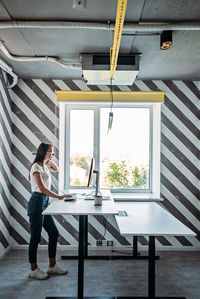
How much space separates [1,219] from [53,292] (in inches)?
54.1

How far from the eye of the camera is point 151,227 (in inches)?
85.2

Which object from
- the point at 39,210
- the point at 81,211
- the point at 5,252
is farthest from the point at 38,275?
the point at 81,211

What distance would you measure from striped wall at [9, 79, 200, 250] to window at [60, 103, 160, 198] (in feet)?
0.91

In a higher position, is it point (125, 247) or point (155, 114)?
point (155, 114)

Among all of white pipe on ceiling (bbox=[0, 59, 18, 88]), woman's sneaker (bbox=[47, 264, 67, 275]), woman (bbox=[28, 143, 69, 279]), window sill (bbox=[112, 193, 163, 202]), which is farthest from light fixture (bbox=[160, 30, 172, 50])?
woman's sneaker (bbox=[47, 264, 67, 275])

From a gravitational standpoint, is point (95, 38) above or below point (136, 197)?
above

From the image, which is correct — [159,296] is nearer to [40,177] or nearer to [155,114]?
[40,177]

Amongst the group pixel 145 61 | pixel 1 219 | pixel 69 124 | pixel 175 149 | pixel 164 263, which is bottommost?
pixel 164 263

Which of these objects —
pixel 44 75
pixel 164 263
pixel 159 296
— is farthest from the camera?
pixel 44 75

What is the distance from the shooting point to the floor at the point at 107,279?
8.41 ft

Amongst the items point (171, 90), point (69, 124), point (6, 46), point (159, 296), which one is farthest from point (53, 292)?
point (171, 90)

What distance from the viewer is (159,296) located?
2.49m

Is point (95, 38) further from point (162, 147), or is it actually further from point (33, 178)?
point (162, 147)

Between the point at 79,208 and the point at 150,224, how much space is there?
0.75 m
